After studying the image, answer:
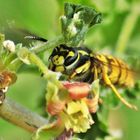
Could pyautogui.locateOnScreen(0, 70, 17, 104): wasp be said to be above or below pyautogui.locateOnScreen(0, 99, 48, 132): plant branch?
above

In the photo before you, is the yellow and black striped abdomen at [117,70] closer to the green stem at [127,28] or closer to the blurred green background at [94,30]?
the blurred green background at [94,30]

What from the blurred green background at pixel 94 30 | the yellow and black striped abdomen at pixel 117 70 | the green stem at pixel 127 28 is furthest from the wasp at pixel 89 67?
the green stem at pixel 127 28

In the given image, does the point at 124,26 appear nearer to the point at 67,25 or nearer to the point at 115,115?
the point at 115,115

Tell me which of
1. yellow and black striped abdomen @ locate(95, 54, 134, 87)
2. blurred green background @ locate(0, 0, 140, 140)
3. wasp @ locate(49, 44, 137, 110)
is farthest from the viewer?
blurred green background @ locate(0, 0, 140, 140)

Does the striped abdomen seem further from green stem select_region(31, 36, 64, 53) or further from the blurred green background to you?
green stem select_region(31, 36, 64, 53)

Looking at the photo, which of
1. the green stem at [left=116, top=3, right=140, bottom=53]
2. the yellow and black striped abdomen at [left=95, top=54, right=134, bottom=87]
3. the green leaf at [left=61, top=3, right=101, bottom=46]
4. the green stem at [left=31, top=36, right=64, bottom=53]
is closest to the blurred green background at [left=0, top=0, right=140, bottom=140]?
the green stem at [left=116, top=3, right=140, bottom=53]

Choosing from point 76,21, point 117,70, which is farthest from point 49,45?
point 117,70
